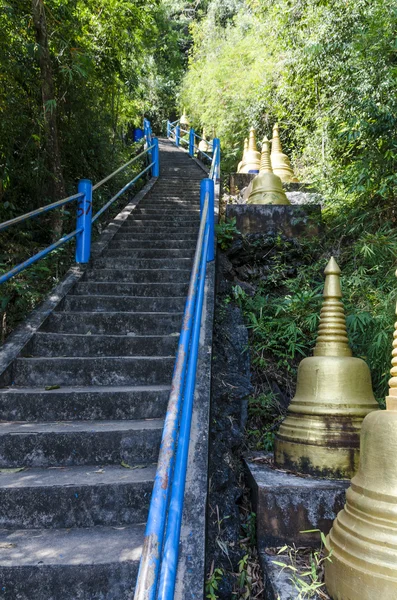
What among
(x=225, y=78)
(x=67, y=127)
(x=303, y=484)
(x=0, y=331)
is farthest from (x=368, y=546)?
(x=225, y=78)

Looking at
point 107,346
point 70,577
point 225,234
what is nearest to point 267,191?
Answer: point 225,234

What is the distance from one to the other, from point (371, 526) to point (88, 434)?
152 cm

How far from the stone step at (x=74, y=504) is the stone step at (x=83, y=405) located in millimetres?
663

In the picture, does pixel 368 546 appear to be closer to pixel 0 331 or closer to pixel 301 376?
pixel 301 376

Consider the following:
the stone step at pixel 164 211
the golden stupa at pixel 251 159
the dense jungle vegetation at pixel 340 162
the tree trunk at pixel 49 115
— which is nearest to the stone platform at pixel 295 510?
the dense jungle vegetation at pixel 340 162

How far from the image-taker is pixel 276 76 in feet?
33.9

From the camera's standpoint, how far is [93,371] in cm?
332

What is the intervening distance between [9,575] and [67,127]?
5.65 metres

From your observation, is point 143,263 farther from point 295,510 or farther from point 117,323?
point 295,510

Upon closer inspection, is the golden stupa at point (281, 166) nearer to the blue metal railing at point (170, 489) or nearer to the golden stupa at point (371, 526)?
the blue metal railing at point (170, 489)

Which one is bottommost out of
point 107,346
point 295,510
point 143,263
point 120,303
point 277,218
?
point 295,510

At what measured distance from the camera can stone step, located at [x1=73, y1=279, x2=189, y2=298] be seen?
14.9 feet

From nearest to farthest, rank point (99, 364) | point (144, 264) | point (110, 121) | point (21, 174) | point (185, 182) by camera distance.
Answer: point (99, 364)
point (144, 264)
point (21, 174)
point (110, 121)
point (185, 182)

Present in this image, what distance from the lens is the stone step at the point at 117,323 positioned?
395 cm
